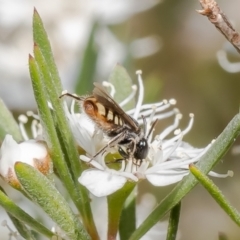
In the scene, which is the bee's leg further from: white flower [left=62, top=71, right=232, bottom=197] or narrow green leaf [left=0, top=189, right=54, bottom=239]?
narrow green leaf [left=0, top=189, right=54, bottom=239]

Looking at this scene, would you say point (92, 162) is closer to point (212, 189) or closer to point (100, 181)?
point (100, 181)

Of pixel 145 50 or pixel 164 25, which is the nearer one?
pixel 145 50

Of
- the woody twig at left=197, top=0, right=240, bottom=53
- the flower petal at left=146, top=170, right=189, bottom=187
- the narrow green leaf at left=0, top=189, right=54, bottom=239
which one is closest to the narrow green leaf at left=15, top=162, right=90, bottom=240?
the narrow green leaf at left=0, top=189, right=54, bottom=239

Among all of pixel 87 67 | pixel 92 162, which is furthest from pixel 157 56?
pixel 92 162

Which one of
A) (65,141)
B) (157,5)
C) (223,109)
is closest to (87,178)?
(65,141)

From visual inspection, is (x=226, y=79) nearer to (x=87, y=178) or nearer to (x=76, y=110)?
(x=76, y=110)
